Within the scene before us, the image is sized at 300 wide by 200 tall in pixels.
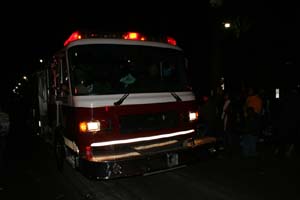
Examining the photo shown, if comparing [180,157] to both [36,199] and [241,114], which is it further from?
[241,114]

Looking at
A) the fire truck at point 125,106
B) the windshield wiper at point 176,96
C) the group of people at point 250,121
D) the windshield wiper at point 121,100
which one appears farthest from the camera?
the group of people at point 250,121

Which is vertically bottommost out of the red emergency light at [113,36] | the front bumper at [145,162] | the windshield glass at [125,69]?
the front bumper at [145,162]

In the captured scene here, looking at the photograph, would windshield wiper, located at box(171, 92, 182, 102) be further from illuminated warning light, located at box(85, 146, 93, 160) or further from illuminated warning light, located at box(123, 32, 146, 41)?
illuminated warning light, located at box(85, 146, 93, 160)

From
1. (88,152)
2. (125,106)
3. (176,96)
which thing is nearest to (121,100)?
(125,106)

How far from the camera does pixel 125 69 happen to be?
668cm

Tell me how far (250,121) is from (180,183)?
110 inches

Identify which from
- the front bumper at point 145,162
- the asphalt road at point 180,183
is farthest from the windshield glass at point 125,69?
the asphalt road at point 180,183

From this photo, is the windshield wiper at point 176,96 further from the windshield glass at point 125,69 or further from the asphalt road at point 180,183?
the asphalt road at point 180,183

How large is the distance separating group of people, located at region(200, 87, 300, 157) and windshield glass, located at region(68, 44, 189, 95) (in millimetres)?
2651

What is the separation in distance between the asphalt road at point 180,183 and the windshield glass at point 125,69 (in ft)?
5.90

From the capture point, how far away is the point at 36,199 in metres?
6.52

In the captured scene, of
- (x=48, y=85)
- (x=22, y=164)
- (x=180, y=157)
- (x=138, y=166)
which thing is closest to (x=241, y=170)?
(x=180, y=157)

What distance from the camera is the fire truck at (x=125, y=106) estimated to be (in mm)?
6023

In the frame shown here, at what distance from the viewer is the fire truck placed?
19.8 feet
